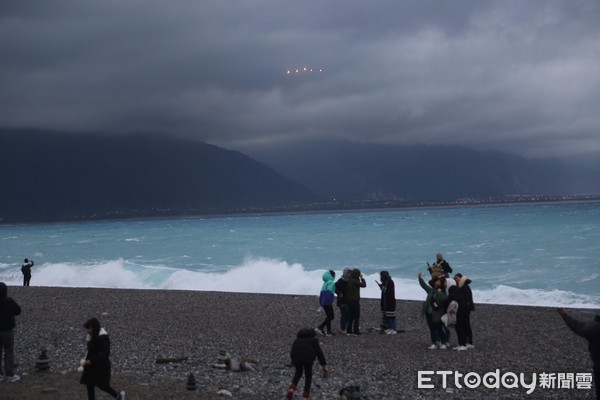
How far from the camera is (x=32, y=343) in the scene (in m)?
14.6

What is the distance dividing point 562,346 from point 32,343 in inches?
486

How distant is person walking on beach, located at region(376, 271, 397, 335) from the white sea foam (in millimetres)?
10973

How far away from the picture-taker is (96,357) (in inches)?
319

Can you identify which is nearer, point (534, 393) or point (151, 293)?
point (534, 393)

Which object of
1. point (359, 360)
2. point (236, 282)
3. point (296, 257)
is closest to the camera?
point (359, 360)

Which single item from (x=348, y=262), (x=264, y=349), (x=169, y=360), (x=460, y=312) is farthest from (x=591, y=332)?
(x=348, y=262)

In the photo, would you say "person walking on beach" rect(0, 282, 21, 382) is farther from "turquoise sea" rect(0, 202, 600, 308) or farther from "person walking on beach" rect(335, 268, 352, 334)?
"turquoise sea" rect(0, 202, 600, 308)

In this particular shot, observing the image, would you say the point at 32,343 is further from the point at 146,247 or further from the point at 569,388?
the point at 146,247

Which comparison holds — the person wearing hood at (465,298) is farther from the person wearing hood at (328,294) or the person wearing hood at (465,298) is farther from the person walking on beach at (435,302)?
the person wearing hood at (328,294)

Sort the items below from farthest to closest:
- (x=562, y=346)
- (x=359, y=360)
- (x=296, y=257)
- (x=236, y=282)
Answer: (x=296, y=257), (x=236, y=282), (x=562, y=346), (x=359, y=360)

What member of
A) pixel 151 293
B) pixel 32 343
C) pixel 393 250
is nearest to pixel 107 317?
pixel 32 343

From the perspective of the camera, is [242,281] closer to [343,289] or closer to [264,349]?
[343,289]

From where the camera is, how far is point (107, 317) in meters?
19.5

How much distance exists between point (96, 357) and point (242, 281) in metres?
26.8
